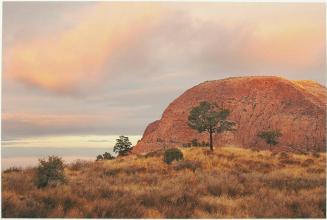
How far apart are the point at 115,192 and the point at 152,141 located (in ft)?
186

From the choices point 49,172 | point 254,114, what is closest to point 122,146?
point 49,172

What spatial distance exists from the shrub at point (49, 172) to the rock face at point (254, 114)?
48.0 m

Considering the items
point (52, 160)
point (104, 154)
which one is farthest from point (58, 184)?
point (104, 154)

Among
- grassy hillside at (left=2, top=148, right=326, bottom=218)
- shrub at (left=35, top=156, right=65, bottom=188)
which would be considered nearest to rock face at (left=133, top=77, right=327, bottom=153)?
grassy hillside at (left=2, top=148, right=326, bottom=218)

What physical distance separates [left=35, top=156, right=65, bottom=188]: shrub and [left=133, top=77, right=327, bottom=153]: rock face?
48.0 m

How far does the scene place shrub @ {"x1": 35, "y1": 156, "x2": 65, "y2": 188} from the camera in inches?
532

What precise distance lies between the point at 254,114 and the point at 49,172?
5621 cm

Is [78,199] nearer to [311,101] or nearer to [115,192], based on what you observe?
[115,192]

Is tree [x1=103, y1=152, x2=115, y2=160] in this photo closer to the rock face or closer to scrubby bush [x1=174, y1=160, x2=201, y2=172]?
scrubby bush [x1=174, y1=160, x2=201, y2=172]

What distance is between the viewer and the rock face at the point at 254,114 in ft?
201

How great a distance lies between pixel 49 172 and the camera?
14.0m

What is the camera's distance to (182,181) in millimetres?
15430

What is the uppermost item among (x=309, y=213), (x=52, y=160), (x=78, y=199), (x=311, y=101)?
(x=311, y=101)

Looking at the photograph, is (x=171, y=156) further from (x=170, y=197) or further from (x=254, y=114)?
(x=254, y=114)
